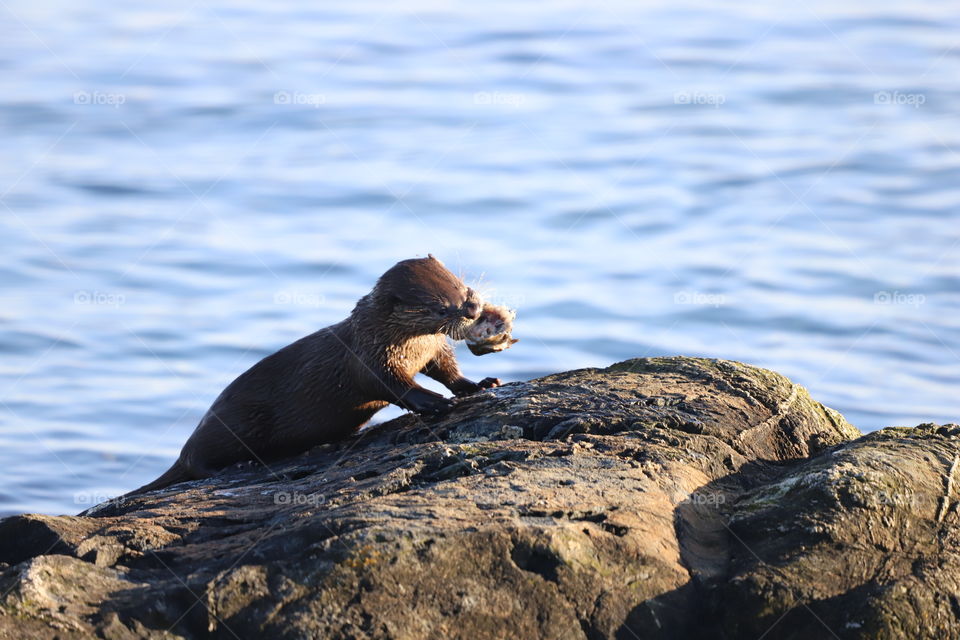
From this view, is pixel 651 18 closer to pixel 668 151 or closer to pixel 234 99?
pixel 668 151

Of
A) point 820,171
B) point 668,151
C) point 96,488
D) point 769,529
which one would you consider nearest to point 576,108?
point 668,151

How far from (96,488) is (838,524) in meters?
6.18

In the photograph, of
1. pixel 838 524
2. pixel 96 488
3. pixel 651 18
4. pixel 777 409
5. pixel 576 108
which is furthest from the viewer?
pixel 651 18

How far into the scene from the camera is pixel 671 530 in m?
4.32

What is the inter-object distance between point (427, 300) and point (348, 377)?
21.7 inches

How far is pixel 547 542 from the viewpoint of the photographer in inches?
155
